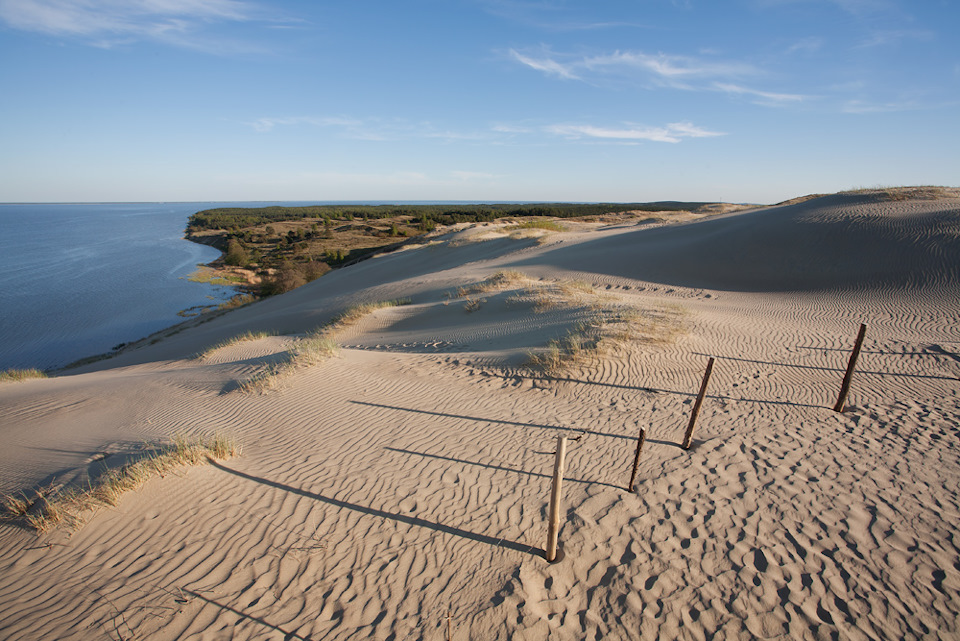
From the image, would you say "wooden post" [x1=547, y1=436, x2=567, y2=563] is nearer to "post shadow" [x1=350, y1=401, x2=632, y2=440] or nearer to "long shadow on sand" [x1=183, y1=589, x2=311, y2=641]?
"long shadow on sand" [x1=183, y1=589, x2=311, y2=641]

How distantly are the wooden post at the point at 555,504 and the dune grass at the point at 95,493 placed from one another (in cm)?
384

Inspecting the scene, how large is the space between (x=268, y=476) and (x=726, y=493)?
474cm

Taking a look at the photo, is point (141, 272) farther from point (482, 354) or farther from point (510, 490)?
point (510, 490)

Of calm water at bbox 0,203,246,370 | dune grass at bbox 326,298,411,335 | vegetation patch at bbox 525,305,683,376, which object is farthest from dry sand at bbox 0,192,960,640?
calm water at bbox 0,203,246,370

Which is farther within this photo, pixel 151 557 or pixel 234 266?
pixel 234 266

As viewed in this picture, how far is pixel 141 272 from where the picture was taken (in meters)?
37.6

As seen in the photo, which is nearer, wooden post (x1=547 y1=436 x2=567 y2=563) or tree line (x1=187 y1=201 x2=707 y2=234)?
wooden post (x1=547 y1=436 x2=567 y2=563)

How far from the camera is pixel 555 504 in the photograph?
3479 millimetres

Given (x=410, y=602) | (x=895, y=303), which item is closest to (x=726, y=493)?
A: (x=410, y=602)

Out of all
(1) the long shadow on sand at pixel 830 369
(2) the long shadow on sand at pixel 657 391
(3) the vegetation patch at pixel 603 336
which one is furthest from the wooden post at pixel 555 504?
(1) the long shadow on sand at pixel 830 369

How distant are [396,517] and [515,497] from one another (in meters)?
1.17

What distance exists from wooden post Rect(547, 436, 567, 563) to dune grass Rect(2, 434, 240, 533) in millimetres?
3838

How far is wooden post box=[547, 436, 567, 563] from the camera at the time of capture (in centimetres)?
346

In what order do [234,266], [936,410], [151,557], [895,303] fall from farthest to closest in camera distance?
[234,266], [895,303], [936,410], [151,557]
